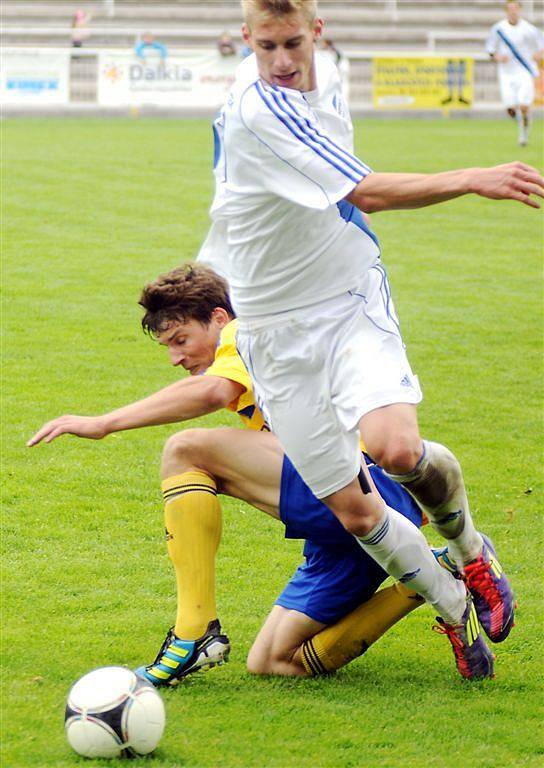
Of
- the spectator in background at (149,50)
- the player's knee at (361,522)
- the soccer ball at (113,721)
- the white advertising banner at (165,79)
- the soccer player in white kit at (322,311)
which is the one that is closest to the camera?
the soccer ball at (113,721)

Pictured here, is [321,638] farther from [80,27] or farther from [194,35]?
[194,35]

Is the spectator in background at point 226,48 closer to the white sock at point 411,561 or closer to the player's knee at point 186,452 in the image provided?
the player's knee at point 186,452

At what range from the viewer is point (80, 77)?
26109mm

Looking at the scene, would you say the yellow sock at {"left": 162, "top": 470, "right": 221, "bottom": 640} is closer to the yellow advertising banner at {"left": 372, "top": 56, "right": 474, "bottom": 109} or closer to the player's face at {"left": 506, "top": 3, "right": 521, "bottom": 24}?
the player's face at {"left": 506, "top": 3, "right": 521, "bottom": 24}

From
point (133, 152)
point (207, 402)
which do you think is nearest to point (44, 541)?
point (207, 402)

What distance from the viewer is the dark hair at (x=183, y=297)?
14.3 feet

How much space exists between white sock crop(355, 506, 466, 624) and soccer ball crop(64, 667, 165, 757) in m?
0.84

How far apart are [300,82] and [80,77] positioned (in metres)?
23.4

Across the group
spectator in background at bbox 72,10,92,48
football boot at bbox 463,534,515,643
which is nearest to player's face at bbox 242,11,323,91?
football boot at bbox 463,534,515,643

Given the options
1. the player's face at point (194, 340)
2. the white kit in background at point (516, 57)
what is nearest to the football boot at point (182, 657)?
the player's face at point (194, 340)

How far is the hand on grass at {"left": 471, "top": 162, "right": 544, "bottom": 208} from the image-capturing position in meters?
3.40

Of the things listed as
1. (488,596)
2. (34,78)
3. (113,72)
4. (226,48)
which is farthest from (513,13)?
(488,596)

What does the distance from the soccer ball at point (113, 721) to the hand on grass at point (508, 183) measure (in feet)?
5.55

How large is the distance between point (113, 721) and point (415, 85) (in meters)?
25.9
